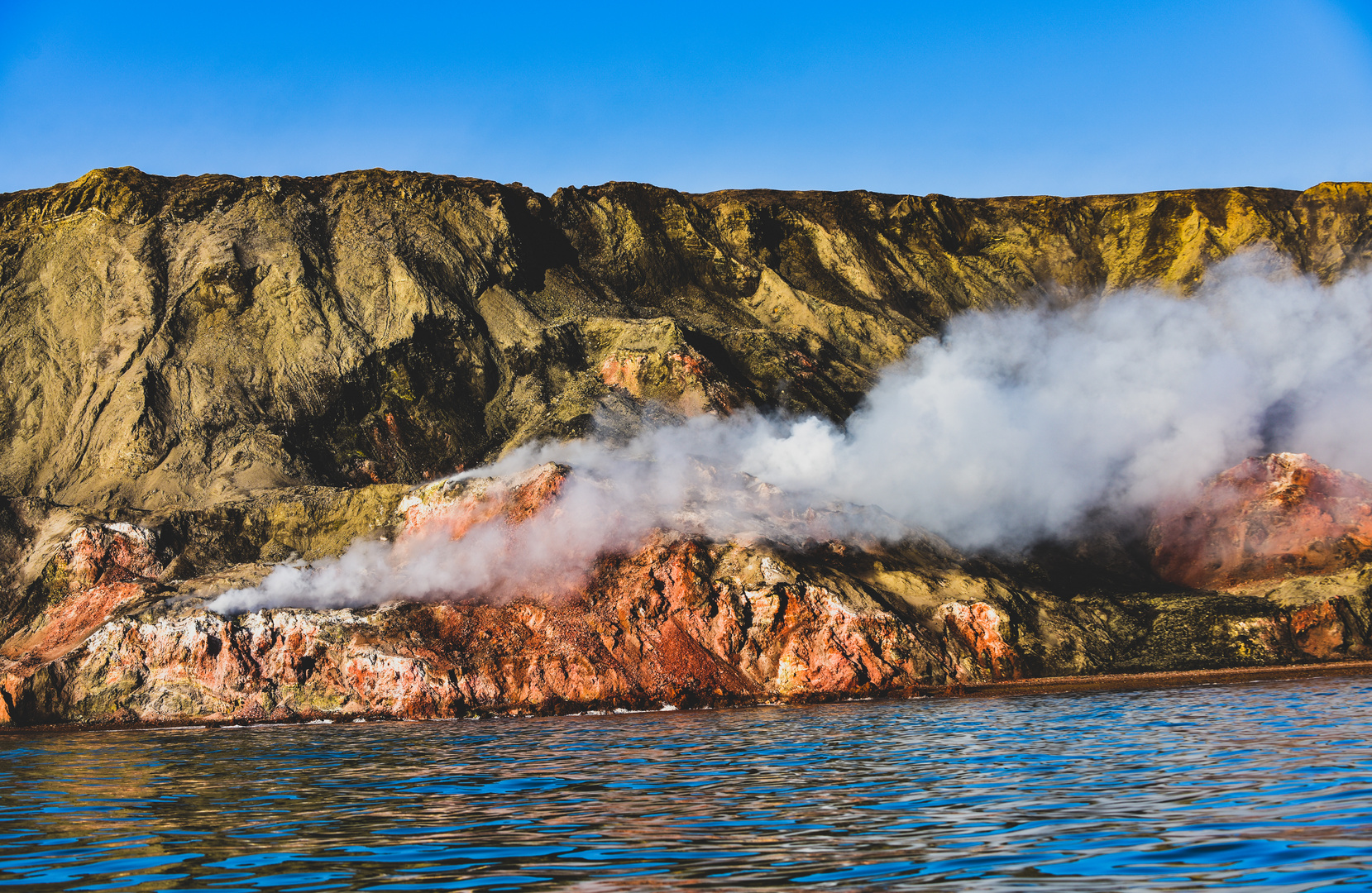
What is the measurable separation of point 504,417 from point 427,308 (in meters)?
7.80

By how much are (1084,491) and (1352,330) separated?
23906 mm

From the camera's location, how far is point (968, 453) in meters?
48.4

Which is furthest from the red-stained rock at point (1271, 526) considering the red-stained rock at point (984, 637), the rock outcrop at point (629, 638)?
the red-stained rock at point (984, 637)

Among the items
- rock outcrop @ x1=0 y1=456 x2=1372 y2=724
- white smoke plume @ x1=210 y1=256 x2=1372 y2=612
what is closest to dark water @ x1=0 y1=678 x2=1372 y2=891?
rock outcrop @ x1=0 y1=456 x2=1372 y2=724

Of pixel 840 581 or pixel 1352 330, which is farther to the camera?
pixel 1352 330

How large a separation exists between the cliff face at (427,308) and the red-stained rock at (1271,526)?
19055mm

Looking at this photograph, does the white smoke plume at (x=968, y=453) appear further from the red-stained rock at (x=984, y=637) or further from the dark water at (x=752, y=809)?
the dark water at (x=752, y=809)

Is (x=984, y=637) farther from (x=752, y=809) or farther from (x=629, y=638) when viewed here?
(x=752, y=809)

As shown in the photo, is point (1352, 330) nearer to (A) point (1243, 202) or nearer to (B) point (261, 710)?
(A) point (1243, 202)

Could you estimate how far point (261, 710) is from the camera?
A: 36344 mm

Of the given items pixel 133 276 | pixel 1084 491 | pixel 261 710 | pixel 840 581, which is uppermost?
pixel 133 276

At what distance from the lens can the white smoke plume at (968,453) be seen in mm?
41094

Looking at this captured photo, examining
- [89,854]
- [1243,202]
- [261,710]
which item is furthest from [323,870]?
[1243,202]

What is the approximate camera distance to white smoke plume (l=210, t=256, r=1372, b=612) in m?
41.1
